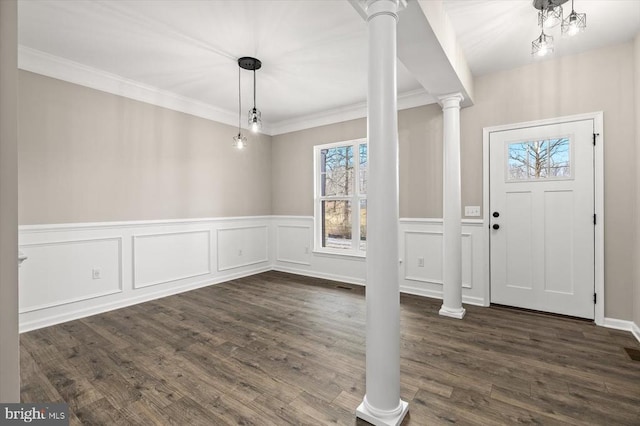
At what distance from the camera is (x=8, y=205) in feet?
2.09

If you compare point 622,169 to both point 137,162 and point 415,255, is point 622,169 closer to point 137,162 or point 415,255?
point 415,255

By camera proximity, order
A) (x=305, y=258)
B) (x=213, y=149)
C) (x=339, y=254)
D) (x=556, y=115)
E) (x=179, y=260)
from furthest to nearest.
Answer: (x=305, y=258), (x=339, y=254), (x=213, y=149), (x=179, y=260), (x=556, y=115)

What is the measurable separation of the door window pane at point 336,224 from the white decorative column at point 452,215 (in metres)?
1.80

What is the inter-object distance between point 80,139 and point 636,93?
18.0ft

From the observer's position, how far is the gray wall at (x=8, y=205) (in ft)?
2.03

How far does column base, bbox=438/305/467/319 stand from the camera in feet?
10.3

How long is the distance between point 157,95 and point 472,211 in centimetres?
422

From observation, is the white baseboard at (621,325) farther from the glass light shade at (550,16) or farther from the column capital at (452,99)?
the glass light shade at (550,16)

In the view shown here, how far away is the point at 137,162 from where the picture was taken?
3701 millimetres

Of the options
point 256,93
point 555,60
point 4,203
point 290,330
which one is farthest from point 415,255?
point 4,203

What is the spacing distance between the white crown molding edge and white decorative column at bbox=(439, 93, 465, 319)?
2.28 ft

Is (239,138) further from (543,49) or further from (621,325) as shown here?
(621,325)

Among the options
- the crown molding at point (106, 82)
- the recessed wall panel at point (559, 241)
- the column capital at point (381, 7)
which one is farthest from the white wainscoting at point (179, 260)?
the column capital at point (381, 7)

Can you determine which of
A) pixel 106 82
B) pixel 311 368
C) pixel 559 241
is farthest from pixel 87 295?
pixel 559 241
